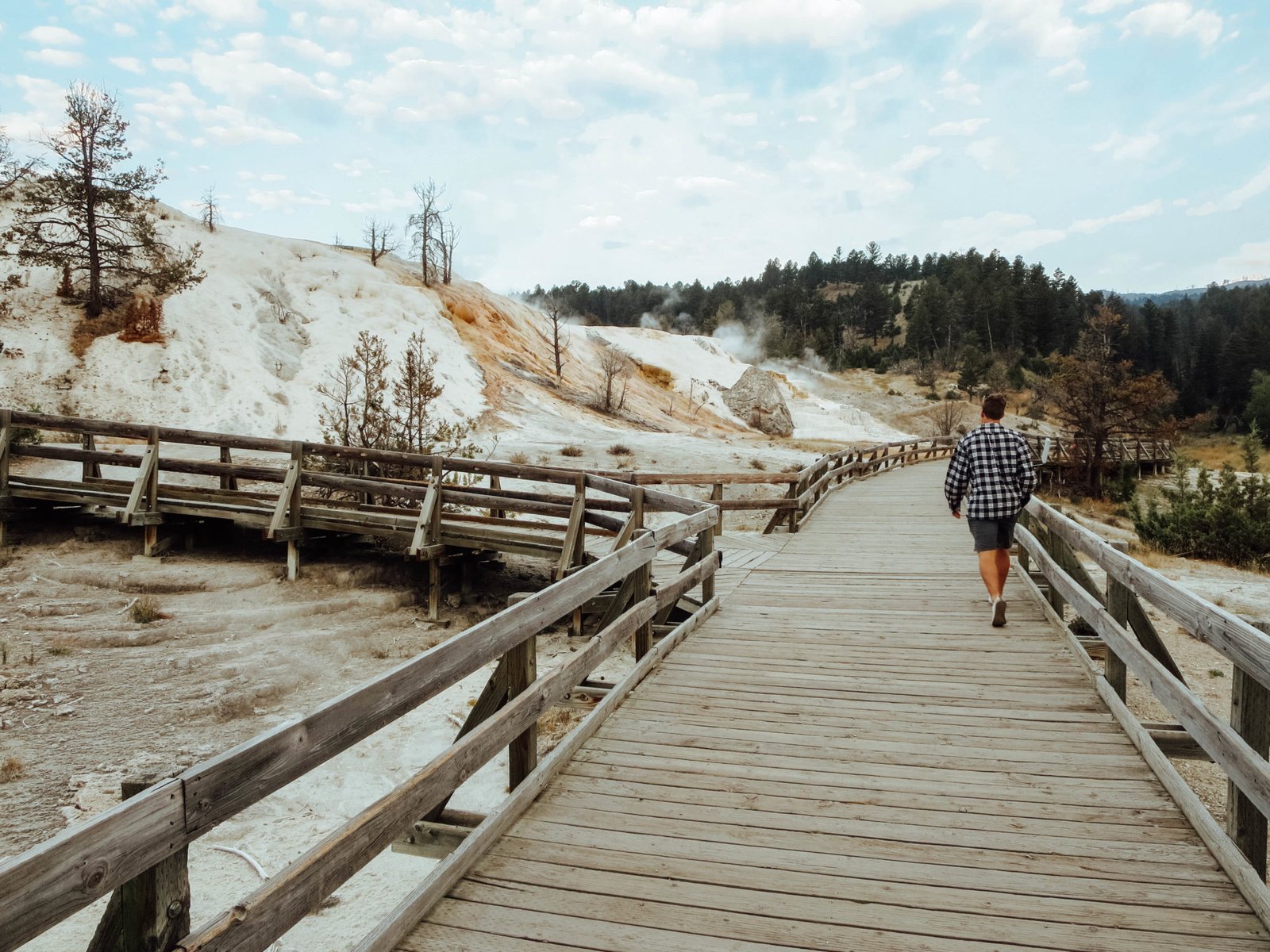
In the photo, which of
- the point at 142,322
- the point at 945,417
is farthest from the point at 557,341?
the point at 945,417

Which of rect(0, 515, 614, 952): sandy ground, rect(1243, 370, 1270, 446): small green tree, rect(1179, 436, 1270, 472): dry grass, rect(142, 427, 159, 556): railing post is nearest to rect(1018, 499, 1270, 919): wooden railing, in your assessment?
rect(0, 515, 614, 952): sandy ground

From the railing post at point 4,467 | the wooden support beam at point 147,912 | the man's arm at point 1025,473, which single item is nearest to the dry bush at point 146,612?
the railing post at point 4,467

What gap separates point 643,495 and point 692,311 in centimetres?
10626

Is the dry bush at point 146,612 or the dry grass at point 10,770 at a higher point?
the dry bush at point 146,612

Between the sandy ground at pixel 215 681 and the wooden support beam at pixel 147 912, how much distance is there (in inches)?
76.1

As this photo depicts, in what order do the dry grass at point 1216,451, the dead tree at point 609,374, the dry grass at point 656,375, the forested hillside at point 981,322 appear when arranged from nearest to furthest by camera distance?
the dead tree at point 609,374 < the dry grass at point 1216,451 < the dry grass at point 656,375 < the forested hillside at point 981,322

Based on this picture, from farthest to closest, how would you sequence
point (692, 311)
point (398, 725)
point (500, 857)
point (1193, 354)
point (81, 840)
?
point (692, 311) → point (1193, 354) → point (398, 725) → point (500, 857) → point (81, 840)

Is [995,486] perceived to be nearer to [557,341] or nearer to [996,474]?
[996,474]

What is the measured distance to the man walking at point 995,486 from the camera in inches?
258

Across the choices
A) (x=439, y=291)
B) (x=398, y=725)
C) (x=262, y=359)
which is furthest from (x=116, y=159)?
(x=398, y=725)

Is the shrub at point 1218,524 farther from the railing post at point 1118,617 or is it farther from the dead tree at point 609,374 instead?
the dead tree at point 609,374

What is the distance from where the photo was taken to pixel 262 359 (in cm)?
2844

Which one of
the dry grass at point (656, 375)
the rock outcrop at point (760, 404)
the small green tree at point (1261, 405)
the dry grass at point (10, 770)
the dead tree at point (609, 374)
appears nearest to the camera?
the dry grass at point (10, 770)

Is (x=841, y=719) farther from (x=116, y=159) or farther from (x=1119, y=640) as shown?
(x=116, y=159)
